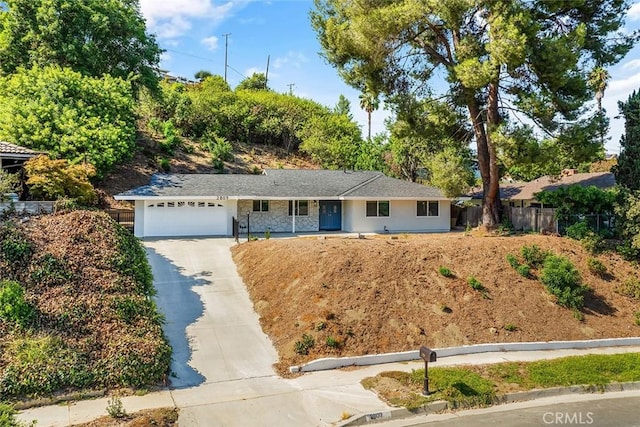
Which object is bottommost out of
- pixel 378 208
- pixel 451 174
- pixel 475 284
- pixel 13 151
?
pixel 475 284

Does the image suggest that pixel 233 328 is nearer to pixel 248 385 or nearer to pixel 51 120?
pixel 248 385

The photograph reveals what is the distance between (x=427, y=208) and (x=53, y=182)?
61.2ft

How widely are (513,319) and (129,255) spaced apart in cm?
1106

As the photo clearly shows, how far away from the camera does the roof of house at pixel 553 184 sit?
24.4m

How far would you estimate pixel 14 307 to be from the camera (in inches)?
362

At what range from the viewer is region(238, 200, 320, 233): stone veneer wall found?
23.5 metres

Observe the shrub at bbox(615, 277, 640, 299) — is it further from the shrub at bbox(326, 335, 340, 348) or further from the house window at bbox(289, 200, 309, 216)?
the house window at bbox(289, 200, 309, 216)

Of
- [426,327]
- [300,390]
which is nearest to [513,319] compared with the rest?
[426,327]

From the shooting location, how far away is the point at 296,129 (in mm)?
45438

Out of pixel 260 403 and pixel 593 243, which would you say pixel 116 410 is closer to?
pixel 260 403

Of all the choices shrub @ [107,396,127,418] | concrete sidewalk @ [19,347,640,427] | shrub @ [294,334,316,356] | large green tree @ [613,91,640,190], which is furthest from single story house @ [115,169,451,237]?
shrub @ [107,396,127,418]

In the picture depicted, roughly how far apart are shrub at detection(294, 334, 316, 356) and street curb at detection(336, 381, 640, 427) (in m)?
2.92

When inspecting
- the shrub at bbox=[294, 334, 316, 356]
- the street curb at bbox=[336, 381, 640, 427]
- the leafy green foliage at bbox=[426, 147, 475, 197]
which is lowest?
the street curb at bbox=[336, 381, 640, 427]

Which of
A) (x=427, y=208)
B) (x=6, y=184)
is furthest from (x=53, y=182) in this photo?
(x=427, y=208)
